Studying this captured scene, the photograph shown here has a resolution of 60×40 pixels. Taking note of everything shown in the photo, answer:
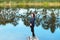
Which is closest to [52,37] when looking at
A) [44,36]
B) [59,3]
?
[44,36]

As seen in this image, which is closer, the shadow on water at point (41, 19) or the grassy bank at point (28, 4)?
the shadow on water at point (41, 19)

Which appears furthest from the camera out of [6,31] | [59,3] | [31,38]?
[59,3]

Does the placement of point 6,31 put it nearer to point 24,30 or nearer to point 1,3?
point 24,30

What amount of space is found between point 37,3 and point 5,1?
199 inches

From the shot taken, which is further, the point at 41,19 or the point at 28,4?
the point at 28,4

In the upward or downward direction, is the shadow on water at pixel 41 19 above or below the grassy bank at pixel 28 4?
above

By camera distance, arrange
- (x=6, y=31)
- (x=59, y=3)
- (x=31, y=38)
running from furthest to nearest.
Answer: (x=59, y=3) < (x=6, y=31) < (x=31, y=38)

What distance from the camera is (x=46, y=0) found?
44438mm

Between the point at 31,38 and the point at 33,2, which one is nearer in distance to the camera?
the point at 31,38

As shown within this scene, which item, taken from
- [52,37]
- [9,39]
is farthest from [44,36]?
[9,39]

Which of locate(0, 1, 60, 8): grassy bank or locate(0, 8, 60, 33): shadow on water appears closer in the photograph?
locate(0, 8, 60, 33): shadow on water

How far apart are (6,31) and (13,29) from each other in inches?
33.4

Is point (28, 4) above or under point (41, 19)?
under

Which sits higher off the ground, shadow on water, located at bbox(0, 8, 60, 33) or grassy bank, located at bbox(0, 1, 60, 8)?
shadow on water, located at bbox(0, 8, 60, 33)
